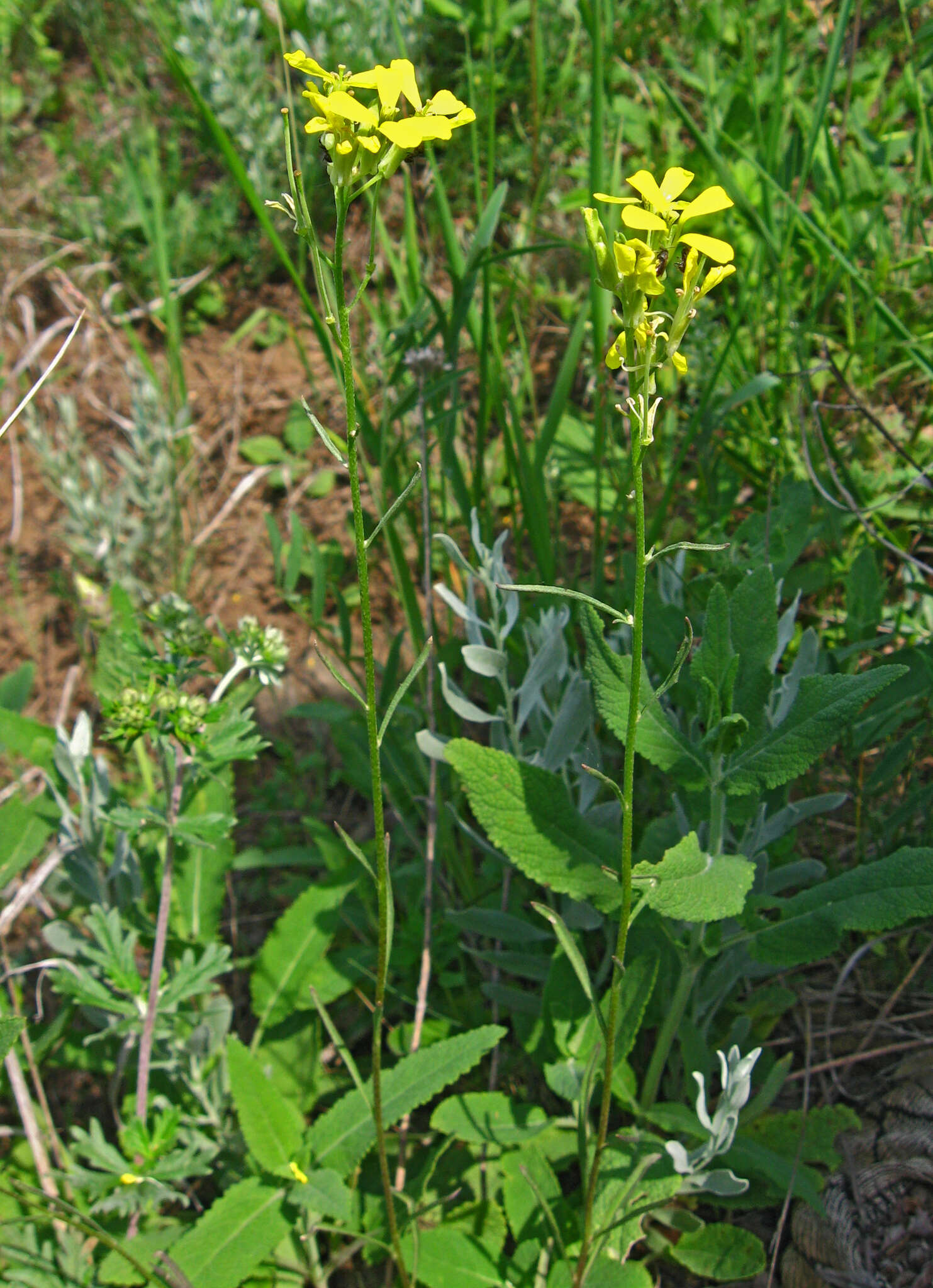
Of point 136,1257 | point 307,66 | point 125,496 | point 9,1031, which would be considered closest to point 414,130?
point 307,66

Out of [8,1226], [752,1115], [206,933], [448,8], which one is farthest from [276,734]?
[448,8]

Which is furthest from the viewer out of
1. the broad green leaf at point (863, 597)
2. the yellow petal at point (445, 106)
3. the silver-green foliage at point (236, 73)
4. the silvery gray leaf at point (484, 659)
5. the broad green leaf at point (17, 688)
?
the silver-green foliage at point (236, 73)

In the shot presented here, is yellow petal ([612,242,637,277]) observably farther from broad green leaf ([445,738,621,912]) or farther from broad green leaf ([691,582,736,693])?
broad green leaf ([445,738,621,912])

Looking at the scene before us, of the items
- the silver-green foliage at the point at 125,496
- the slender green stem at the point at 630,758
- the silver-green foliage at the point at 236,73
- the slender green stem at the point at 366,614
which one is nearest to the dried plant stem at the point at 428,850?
the slender green stem at the point at 366,614

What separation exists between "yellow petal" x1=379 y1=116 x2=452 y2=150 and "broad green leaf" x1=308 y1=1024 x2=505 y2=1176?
1343 millimetres

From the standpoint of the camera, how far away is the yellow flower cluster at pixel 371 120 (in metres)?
0.93

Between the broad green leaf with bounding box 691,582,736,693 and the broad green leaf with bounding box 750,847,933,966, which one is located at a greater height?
the broad green leaf with bounding box 691,582,736,693

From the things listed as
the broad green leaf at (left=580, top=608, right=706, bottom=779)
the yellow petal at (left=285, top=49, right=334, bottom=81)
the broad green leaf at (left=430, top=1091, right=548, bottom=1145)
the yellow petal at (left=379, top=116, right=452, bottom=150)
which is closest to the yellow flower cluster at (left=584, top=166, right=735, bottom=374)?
the yellow petal at (left=379, top=116, right=452, bottom=150)

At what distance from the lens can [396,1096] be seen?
66.7 inches

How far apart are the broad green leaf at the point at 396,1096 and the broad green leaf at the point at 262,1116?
1.8 inches

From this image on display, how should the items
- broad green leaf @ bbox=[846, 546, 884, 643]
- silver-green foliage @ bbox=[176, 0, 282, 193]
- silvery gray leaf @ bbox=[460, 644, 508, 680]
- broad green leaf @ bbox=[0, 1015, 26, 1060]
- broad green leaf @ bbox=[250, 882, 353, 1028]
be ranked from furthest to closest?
silver-green foliage @ bbox=[176, 0, 282, 193] < broad green leaf @ bbox=[250, 882, 353, 1028] < broad green leaf @ bbox=[846, 546, 884, 643] < silvery gray leaf @ bbox=[460, 644, 508, 680] < broad green leaf @ bbox=[0, 1015, 26, 1060]

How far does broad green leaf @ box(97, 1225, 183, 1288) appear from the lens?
5.67ft

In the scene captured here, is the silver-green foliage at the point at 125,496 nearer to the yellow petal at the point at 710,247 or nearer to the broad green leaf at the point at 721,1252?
the broad green leaf at the point at 721,1252

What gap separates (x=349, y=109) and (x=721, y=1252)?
1745mm
